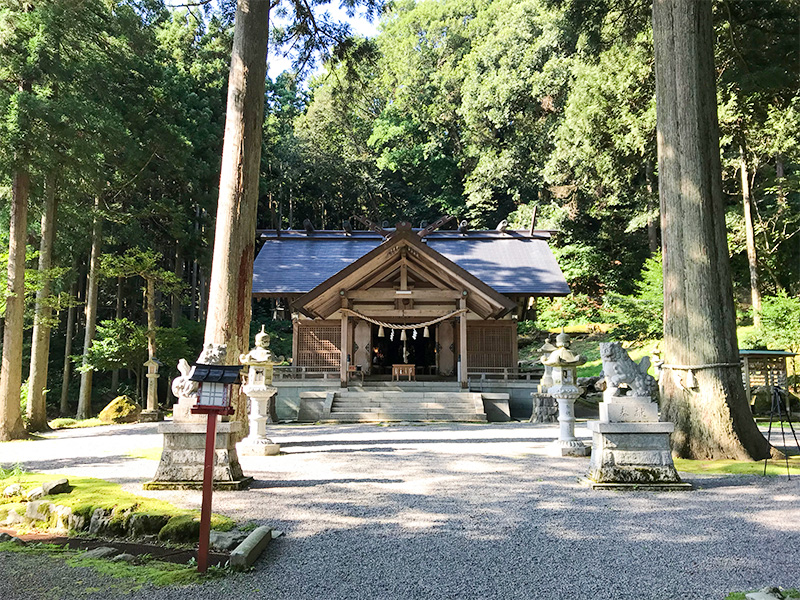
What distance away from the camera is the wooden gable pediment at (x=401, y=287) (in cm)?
1365

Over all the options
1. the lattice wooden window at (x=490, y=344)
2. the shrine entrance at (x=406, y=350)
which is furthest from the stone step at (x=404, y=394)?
the shrine entrance at (x=406, y=350)

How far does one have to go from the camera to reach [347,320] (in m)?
14.3

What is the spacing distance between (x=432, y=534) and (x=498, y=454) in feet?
12.0

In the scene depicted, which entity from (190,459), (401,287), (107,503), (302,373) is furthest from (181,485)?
(401,287)

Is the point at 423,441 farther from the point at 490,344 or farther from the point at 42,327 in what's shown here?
the point at 42,327

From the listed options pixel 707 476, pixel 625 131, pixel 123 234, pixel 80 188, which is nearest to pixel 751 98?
pixel 625 131

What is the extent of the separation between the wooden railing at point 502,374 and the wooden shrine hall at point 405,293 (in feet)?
0.46

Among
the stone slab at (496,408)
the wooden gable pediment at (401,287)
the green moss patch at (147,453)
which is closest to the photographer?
the green moss patch at (147,453)

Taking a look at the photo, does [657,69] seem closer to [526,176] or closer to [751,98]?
[751,98]

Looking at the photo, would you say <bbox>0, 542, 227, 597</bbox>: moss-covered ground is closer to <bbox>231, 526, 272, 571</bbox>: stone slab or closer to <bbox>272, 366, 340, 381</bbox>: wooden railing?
<bbox>231, 526, 272, 571</bbox>: stone slab

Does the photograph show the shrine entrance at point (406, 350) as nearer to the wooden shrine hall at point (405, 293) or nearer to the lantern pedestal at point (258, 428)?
the wooden shrine hall at point (405, 293)

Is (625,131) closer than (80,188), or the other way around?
(80,188)

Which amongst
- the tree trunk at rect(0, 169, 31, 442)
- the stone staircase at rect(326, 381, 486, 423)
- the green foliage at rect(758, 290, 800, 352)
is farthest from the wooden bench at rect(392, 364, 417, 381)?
the green foliage at rect(758, 290, 800, 352)

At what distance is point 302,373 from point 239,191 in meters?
8.34
